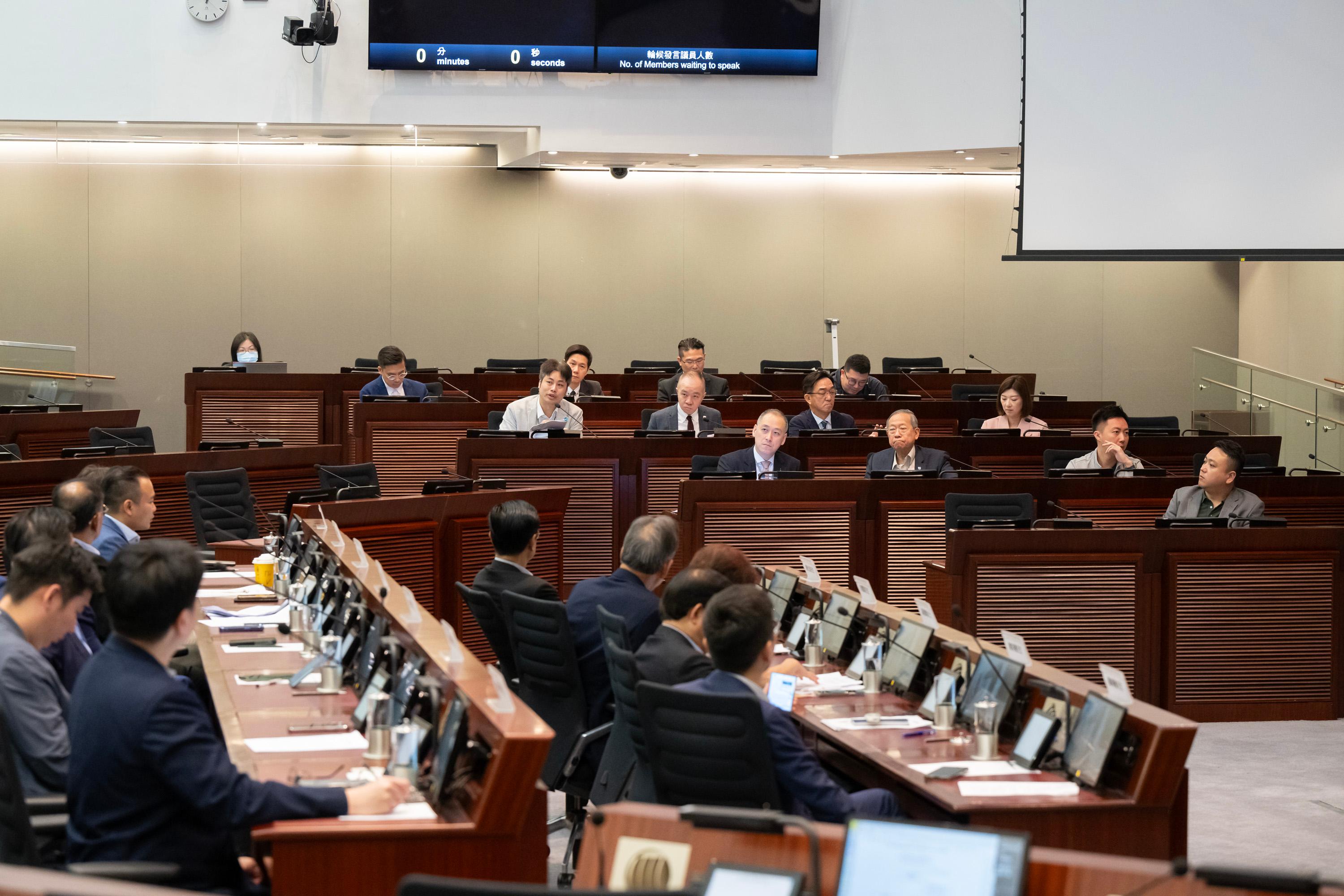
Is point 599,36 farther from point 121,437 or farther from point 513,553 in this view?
point 513,553

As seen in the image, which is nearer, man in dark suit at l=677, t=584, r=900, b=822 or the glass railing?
man in dark suit at l=677, t=584, r=900, b=822

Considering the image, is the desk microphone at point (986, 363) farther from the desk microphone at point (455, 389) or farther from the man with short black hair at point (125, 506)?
the man with short black hair at point (125, 506)

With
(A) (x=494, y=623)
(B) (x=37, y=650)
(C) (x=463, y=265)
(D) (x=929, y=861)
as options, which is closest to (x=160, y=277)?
(C) (x=463, y=265)

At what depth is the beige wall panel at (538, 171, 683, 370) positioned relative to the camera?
49.1 feet

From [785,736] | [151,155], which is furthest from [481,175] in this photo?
[785,736]

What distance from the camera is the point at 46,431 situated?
10.1 m

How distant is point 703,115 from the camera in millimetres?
12750

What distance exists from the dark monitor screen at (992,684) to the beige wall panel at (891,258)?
37.2ft

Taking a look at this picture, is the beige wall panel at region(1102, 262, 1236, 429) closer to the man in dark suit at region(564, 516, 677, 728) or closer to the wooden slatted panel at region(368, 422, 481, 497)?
the wooden slatted panel at region(368, 422, 481, 497)

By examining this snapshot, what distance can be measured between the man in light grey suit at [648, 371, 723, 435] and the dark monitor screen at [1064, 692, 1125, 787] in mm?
5474

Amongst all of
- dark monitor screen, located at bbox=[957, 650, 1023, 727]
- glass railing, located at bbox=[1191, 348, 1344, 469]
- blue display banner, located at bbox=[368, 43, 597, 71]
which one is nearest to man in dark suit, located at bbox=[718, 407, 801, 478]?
dark monitor screen, located at bbox=[957, 650, 1023, 727]

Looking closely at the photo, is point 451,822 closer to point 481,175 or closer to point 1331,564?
point 1331,564

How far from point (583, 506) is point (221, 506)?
2.01m

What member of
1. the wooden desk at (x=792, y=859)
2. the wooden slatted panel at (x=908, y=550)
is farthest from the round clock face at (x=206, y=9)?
the wooden desk at (x=792, y=859)
